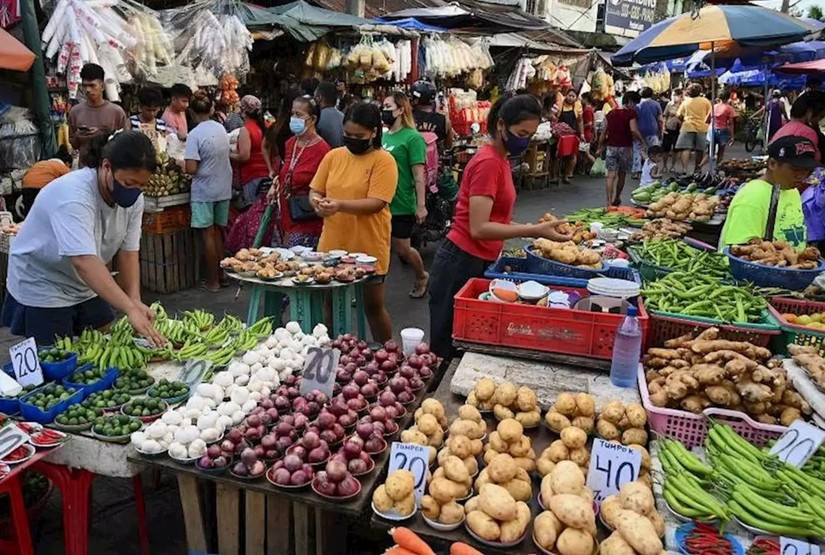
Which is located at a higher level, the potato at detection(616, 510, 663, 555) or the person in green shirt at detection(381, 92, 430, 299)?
the person in green shirt at detection(381, 92, 430, 299)

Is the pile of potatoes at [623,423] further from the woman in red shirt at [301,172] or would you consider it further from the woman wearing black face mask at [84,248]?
the woman in red shirt at [301,172]

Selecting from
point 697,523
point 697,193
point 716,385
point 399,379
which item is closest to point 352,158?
point 399,379

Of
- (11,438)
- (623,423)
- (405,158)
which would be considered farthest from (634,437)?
(405,158)

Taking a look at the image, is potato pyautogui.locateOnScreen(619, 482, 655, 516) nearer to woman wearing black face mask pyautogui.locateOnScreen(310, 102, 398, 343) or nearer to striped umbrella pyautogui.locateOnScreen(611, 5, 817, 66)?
woman wearing black face mask pyautogui.locateOnScreen(310, 102, 398, 343)

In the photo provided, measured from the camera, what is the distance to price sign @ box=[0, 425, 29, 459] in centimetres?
256

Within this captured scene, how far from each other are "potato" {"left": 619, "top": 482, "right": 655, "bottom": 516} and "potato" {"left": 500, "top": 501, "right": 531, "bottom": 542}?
0.32 m

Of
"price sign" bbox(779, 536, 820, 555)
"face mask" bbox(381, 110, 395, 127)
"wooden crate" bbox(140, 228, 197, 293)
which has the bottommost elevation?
"wooden crate" bbox(140, 228, 197, 293)

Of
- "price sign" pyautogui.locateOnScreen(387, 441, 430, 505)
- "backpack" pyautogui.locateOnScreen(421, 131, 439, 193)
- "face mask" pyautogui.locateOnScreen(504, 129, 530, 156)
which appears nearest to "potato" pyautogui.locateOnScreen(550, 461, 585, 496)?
"price sign" pyautogui.locateOnScreen(387, 441, 430, 505)

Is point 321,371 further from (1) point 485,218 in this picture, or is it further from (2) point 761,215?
(2) point 761,215

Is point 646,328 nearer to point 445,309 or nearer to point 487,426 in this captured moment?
point 487,426

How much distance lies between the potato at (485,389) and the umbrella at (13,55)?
562 centimetres

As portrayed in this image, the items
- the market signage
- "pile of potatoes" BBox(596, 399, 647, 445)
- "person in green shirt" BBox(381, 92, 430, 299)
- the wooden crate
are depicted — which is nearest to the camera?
"pile of potatoes" BBox(596, 399, 647, 445)

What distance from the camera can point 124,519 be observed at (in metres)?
3.62

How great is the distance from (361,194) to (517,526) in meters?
2.94
